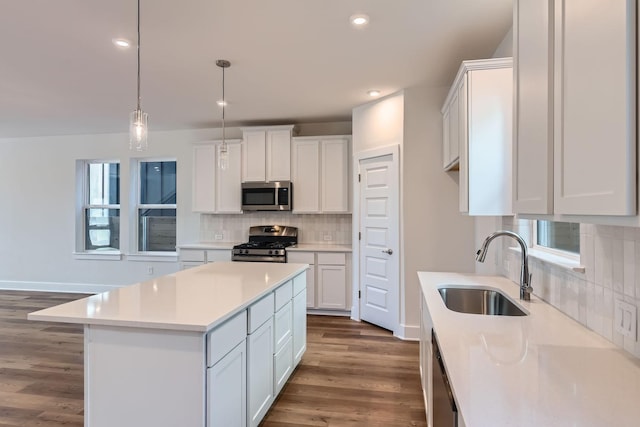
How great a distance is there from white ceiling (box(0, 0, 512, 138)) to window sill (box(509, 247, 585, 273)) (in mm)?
1541

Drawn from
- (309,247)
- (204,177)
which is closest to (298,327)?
(309,247)

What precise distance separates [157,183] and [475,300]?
5267mm

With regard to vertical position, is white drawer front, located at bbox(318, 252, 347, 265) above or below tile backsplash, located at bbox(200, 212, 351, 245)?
below

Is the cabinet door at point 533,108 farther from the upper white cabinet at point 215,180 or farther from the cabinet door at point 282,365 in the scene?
the upper white cabinet at point 215,180

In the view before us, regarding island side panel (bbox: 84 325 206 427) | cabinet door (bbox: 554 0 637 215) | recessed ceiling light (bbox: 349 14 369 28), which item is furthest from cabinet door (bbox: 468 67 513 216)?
island side panel (bbox: 84 325 206 427)

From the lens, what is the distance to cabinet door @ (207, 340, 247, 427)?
166 cm

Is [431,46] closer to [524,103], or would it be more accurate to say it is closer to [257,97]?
[524,103]

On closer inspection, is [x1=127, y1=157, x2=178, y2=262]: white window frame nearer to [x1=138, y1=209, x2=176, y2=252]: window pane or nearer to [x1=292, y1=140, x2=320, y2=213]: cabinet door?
[x1=138, y1=209, x2=176, y2=252]: window pane

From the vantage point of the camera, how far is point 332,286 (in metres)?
4.68

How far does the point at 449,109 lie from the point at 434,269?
5.14ft

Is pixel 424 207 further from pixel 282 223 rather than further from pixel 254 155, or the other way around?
pixel 254 155

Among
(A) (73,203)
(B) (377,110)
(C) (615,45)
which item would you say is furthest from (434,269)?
(A) (73,203)

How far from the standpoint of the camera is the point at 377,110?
417 centimetres

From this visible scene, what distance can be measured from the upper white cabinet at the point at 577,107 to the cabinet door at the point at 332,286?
3.38 metres
